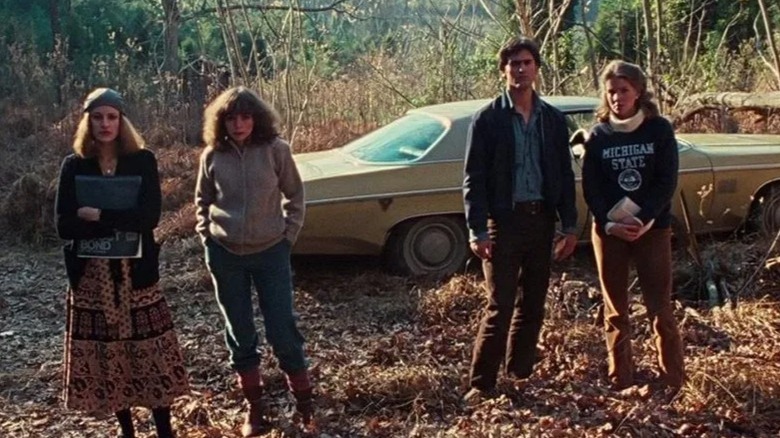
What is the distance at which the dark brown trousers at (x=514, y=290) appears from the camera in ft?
14.2

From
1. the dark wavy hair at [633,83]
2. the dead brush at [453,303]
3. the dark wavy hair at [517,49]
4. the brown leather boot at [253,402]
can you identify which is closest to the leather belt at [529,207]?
the dark wavy hair at [633,83]

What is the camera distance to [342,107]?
12.5 metres

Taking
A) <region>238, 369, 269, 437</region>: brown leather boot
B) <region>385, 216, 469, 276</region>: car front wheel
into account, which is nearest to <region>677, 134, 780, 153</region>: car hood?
<region>385, 216, 469, 276</region>: car front wheel

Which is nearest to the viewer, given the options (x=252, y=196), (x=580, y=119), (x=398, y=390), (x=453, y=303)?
(x=252, y=196)

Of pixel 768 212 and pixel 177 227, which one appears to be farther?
pixel 177 227

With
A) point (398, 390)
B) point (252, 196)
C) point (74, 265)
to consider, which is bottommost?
point (398, 390)

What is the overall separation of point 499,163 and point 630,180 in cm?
62

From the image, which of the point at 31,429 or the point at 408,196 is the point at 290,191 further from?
the point at 408,196

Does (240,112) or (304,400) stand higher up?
(240,112)

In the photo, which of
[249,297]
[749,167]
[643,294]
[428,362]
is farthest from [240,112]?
[749,167]

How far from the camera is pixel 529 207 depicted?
14.1ft

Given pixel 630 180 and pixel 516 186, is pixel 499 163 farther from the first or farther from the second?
pixel 630 180

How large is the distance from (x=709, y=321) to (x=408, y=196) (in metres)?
2.32

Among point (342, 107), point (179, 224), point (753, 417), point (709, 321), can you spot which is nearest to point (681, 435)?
point (753, 417)
